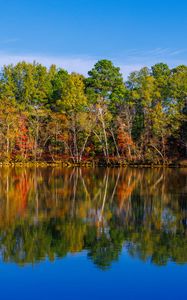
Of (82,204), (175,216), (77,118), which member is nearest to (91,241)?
(175,216)

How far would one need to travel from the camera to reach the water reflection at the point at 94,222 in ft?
51.8

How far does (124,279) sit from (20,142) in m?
50.6

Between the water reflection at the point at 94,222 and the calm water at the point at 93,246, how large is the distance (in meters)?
0.03

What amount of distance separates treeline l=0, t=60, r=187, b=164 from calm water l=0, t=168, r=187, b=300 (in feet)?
101

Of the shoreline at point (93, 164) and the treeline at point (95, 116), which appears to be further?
the treeline at point (95, 116)

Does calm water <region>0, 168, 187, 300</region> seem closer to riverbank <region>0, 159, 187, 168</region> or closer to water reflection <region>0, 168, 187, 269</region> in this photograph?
water reflection <region>0, 168, 187, 269</region>

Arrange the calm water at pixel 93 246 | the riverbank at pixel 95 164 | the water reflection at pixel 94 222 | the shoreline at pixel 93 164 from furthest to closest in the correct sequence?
the riverbank at pixel 95 164
the shoreline at pixel 93 164
the water reflection at pixel 94 222
the calm water at pixel 93 246

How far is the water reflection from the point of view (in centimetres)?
1579

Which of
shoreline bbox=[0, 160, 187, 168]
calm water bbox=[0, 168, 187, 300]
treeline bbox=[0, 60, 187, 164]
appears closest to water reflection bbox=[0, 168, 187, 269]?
calm water bbox=[0, 168, 187, 300]

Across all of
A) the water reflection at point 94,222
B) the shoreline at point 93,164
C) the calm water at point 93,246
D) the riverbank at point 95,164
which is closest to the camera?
the calm water at point 93,246

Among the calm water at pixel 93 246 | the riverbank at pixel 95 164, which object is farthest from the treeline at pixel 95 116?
the calm water at pixel 93 246

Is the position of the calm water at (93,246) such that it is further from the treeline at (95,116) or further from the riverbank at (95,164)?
the treeline at (95,116)

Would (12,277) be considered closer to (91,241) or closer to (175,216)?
(91,241)

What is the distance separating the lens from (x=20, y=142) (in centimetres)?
6241
